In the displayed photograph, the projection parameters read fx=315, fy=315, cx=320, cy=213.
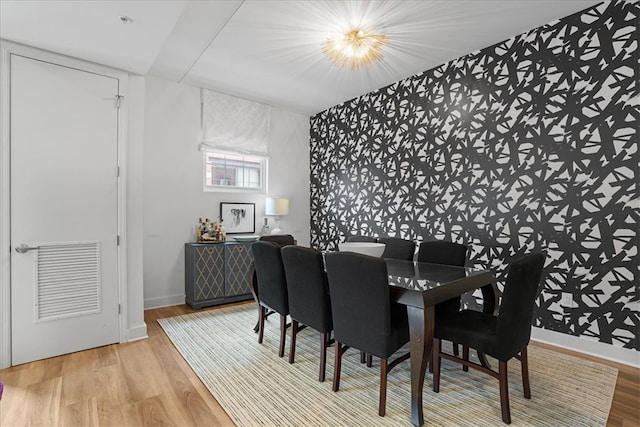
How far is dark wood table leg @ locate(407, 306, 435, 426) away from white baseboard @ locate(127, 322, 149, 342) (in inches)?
102

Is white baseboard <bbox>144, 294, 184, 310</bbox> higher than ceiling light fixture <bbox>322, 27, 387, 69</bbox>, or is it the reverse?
ceiling light fixture <bbox>322, 27, 387, 69</bbox>

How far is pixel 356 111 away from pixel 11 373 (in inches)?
186

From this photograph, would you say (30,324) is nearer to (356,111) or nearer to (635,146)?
(356,111)

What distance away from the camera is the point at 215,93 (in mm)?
4547

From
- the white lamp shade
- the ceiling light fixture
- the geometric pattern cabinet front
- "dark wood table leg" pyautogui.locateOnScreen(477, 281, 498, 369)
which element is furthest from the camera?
the white lamp shade

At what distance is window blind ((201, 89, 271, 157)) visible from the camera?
450 centimetres

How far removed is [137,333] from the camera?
10.0ft

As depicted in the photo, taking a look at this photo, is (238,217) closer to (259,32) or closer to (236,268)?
(236,268)

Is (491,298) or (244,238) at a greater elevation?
(244,238)

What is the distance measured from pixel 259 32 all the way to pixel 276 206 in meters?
2.50

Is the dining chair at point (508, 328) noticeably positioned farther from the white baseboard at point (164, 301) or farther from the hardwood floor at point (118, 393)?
the white baseboard at point (164, 301)

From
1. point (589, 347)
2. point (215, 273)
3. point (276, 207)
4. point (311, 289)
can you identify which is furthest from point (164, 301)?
point (589, 347)

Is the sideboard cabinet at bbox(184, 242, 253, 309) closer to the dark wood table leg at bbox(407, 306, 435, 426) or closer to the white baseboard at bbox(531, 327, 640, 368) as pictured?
the dark wood table leg at bbox(407, 306, 435, 426)

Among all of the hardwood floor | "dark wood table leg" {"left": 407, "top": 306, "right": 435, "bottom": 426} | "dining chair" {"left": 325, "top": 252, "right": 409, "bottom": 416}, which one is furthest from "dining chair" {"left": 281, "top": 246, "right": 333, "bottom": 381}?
the hardwood floor
